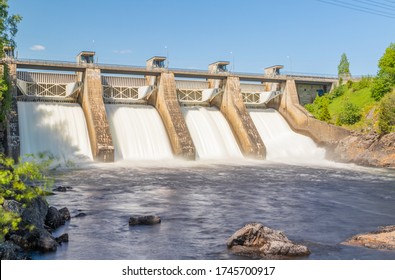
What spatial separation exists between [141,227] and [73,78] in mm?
33279

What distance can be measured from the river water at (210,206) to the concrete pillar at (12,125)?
6237 millimetres

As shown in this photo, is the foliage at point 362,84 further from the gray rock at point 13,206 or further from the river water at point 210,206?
the gray rock at point 13,206

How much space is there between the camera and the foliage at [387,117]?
145 ft

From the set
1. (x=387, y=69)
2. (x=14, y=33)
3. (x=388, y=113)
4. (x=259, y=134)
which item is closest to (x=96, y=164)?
(x=14, y=33)

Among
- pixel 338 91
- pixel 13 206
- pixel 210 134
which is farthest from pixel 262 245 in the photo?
pixel 338 91

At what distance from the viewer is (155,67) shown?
5062 cm

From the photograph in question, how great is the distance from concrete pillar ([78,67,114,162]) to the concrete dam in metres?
0.09

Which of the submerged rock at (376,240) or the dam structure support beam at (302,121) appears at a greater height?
the dam structure support beam at (302,121)

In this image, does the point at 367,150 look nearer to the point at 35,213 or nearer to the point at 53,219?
the point at 53,219

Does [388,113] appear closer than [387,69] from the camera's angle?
Yes

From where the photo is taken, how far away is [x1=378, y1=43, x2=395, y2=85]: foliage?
5519 centimetres

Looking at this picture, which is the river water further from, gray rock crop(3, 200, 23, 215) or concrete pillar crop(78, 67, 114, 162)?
concrete pillar crop(78, 67, 114, 162)

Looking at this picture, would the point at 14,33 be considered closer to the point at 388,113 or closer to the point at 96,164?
the point at 96,164

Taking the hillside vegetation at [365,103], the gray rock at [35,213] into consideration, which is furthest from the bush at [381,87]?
the gray rock at [35,213]
